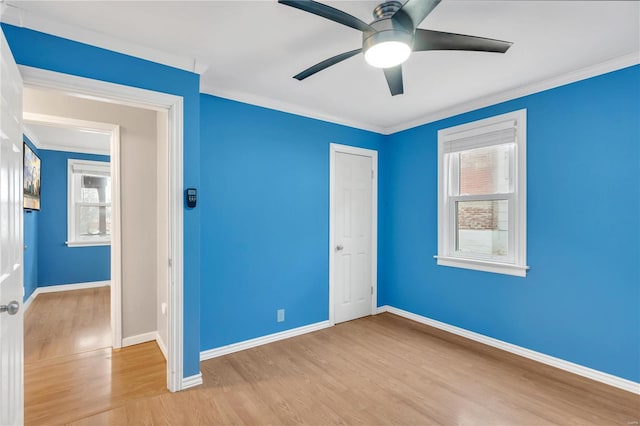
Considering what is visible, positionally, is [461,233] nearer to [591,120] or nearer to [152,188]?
[591,120]

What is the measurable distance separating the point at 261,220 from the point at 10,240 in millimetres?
1925

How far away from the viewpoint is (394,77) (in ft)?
6.91

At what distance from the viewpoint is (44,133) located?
15.3 ft

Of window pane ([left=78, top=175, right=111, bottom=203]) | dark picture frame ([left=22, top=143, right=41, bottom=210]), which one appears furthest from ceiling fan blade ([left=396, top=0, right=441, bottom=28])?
window pane ([left=78, top=175, right=111, bottom=203])

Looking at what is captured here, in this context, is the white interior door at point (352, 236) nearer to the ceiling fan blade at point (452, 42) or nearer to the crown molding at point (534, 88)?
the crown molding at point (534, 88)

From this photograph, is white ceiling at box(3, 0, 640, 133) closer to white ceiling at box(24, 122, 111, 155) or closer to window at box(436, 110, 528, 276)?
window at box(436, 110, 528, 276)

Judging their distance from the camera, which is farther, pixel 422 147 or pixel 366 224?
pixel 366 224

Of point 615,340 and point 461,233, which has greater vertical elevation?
point 461,233

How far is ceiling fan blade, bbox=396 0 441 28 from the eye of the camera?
144cm

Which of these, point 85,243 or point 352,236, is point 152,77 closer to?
point 352,236

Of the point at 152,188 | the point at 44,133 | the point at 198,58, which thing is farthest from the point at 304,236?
the point at 44,133

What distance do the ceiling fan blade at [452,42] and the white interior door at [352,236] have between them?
82.9 inches

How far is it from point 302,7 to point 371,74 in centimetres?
138

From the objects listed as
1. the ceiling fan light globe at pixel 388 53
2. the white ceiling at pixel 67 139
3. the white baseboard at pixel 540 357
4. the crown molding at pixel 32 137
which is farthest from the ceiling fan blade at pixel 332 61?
the crown molding at pixel 32 137
